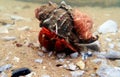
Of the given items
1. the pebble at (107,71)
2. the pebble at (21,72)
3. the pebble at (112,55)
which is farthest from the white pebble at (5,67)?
the pebble at (112,55)

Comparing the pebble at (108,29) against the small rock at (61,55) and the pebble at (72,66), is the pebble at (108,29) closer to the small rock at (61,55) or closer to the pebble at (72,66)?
the small rock at (61,55)

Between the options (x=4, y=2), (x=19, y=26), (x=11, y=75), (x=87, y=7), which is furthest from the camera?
(x=4, y=2)

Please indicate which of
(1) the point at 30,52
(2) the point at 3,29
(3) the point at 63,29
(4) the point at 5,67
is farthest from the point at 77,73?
(2) the point at 3,29

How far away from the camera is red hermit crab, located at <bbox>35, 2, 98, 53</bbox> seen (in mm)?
3703

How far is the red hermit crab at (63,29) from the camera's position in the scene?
3.70m

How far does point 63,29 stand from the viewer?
145 inches

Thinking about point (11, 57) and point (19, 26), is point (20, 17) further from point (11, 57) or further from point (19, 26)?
point (11, 57)

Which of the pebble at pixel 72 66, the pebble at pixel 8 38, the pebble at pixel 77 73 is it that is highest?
the pebble at pixel 8 38

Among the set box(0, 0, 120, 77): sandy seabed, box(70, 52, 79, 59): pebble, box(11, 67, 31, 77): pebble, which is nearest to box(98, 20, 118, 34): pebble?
box(0, 0, 120, 77): sandy seabed

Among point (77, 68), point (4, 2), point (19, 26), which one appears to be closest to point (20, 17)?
point (19, 26)

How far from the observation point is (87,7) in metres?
7.69

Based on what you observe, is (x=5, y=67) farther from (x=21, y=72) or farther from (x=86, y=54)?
(x=86, y=54)

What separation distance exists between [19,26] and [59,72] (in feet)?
7.50

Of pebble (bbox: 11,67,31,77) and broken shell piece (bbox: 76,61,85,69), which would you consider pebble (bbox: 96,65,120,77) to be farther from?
pebble (bbox: 11,67,31,77)
